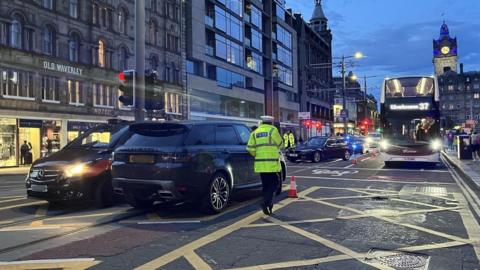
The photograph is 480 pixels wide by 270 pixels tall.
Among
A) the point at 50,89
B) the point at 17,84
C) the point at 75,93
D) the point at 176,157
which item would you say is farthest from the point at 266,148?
the point at 75,93

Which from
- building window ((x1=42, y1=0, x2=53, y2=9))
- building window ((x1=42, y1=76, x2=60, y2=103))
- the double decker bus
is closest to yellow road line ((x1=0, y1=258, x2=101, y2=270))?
the double decker bus

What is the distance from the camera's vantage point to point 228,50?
2132 inches

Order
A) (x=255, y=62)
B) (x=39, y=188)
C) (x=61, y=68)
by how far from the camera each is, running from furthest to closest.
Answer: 1. (x=255, y=62)
2. (x=61, y=68)
3. (x=39, y=188)

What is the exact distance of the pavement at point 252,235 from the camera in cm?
576

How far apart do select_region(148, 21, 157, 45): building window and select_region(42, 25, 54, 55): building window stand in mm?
10889

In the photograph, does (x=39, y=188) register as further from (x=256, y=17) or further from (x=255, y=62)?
(x=256, y=17)

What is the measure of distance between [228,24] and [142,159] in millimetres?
47474

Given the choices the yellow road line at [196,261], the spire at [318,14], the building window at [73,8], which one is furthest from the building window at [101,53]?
the spire at [318,14]

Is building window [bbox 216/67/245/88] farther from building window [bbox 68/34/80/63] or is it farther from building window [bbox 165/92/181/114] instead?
building window [bbox 68/34/80/63]

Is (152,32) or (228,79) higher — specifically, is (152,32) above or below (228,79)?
above

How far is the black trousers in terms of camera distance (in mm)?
8766

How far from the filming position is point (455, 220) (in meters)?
8.43

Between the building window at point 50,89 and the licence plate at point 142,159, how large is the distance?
25.2m

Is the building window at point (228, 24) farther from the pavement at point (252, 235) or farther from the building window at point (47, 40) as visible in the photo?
the pavement at point (252, 235)
